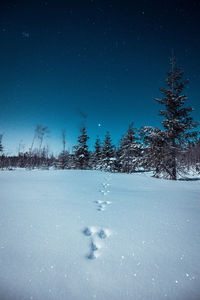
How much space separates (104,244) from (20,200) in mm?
1831

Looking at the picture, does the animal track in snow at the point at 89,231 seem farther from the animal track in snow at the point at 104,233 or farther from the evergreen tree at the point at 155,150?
the evergreen tree at the point at 155,150

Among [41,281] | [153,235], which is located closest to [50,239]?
[41,281]

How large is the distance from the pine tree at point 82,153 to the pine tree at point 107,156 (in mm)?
2661

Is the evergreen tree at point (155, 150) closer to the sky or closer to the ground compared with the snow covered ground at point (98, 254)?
closer to the sky

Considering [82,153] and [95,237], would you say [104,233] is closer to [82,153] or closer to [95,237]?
[95,237]

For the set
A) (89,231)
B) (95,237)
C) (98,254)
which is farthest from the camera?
(89,231)

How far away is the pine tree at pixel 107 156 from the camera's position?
17481mm

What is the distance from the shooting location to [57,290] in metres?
0.77

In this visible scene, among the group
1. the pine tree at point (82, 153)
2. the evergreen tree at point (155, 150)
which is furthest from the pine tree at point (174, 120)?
the pine tree at point (82, 153)

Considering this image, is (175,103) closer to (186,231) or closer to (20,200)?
(186,231)

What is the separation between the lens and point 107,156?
1827 centimetres

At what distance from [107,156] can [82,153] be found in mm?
3897

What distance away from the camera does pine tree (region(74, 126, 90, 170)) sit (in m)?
17.6

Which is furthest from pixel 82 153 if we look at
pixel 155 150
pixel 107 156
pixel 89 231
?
pixel 89 231
